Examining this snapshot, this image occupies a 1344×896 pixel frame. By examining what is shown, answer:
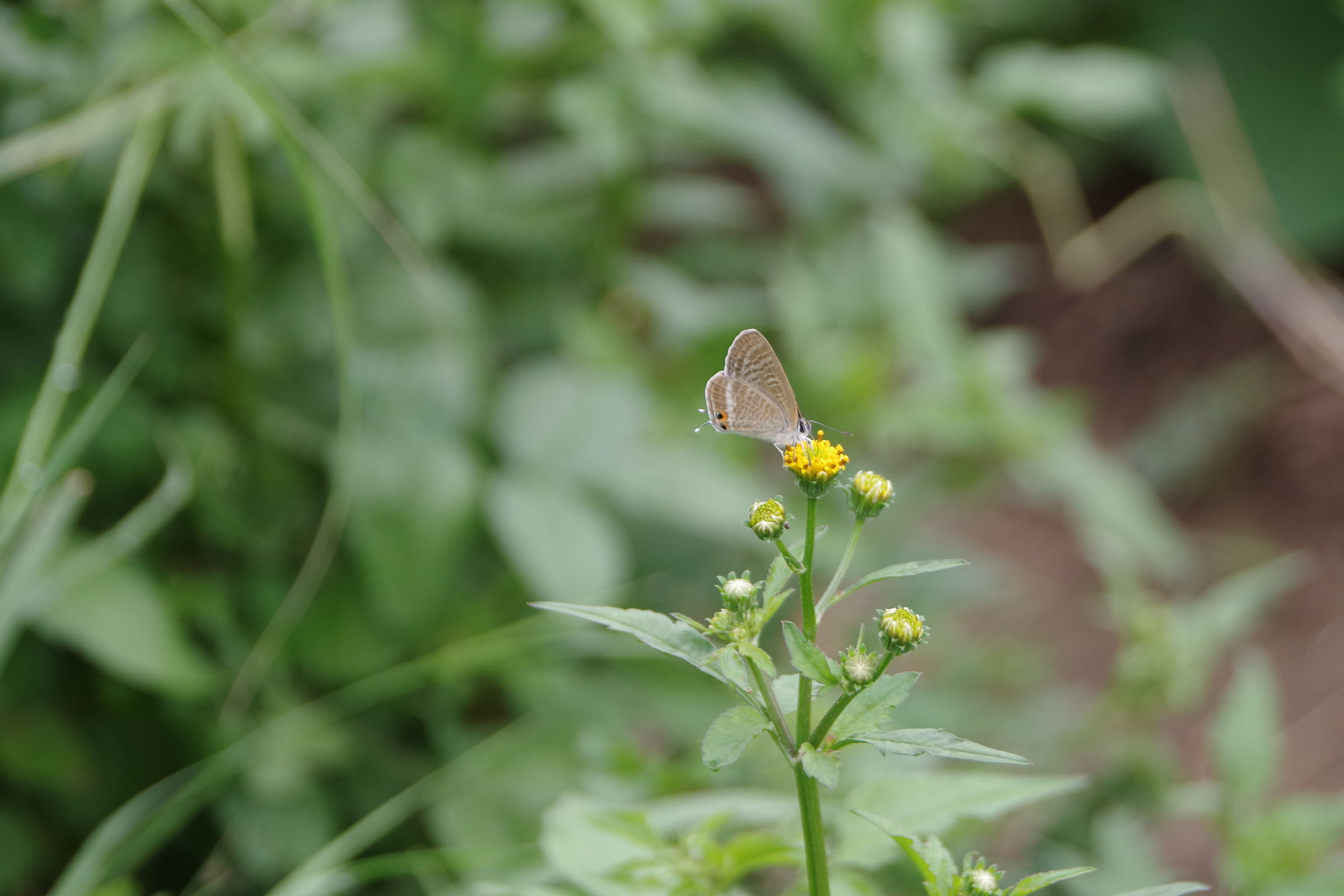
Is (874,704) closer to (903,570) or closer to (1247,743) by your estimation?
(903,570)

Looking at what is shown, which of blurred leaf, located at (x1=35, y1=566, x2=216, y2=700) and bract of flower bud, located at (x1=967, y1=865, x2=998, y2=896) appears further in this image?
blurred leaf, located at (x1=35, y1=566, x2=216, y2=700)

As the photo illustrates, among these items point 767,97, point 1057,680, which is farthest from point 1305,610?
point 767,97

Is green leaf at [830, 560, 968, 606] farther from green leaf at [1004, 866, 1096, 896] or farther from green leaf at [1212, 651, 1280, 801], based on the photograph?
green leaf at [1212, 651, 1280, 801]

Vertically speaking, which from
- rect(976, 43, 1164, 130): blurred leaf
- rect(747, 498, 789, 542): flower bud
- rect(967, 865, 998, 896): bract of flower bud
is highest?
rect(976, 43, 1164, 130): blurred leaf

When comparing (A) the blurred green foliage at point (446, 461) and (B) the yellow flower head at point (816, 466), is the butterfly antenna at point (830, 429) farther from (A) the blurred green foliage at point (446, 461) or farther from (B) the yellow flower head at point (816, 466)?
(A) the blurred green foliage at point (446, 461)

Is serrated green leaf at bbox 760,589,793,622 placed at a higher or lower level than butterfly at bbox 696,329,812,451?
lower

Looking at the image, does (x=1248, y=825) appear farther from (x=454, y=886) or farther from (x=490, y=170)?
(x=490, y=170)

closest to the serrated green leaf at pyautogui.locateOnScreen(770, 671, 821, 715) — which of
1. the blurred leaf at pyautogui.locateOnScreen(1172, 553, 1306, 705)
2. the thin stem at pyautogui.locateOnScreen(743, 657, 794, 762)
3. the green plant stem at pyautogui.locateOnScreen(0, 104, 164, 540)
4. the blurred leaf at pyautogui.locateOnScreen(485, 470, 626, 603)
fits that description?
the thin stem at pyautogui.locateOnScreen(743, 657, 794, 762)

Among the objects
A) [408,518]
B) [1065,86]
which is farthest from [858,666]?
[1065,86]
